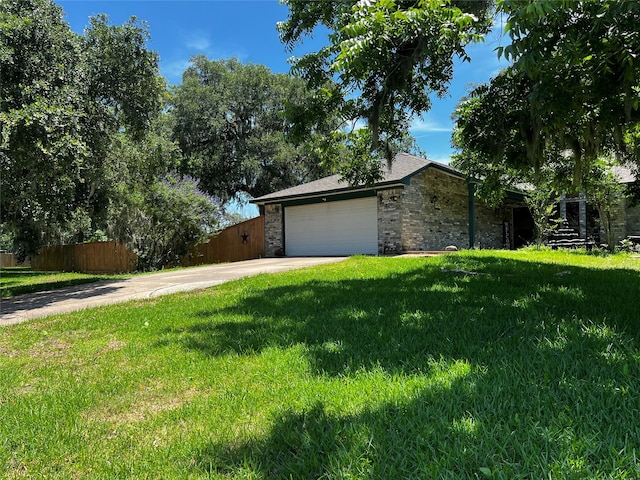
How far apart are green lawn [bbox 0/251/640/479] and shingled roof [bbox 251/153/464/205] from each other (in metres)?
8.79

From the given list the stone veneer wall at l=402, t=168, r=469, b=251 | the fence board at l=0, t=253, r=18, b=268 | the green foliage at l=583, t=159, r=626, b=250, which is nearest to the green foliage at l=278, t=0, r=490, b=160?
the stone veneer wall at l=402, t=168, r=469, b=251

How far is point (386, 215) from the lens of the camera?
541 inches

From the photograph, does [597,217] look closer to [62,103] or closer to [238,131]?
[238,131]

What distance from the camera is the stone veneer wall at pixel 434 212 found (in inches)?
542

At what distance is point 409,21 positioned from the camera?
4.22 m

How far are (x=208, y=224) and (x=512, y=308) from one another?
12494 mm

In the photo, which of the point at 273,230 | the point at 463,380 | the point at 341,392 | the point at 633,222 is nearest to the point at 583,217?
the point at 633,222

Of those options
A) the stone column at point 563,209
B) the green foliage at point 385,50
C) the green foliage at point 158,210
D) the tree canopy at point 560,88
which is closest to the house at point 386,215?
the stone column at point 563,209

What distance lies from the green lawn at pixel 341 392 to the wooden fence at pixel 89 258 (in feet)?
40.9

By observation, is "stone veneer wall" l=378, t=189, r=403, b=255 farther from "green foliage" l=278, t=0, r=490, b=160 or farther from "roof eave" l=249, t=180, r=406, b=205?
"green foliage" l=278, t=0, r=490, b=160

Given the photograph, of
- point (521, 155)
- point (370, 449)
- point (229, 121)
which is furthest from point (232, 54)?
point (370, 449)

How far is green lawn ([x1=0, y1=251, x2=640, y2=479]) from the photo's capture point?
69.0 inches

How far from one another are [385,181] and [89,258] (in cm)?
1486

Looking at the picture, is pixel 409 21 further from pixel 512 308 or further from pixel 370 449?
pixel 370 449
